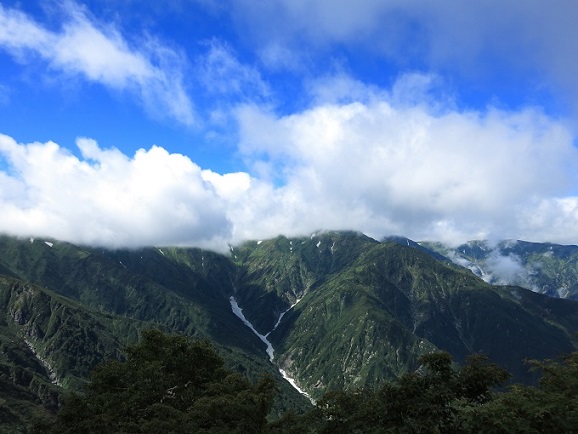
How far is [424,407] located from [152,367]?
19641 mm

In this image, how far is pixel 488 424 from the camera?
56.0 feet

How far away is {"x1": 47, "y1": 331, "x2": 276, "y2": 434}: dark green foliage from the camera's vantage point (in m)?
24.3

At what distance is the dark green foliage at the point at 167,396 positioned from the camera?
24.3 m

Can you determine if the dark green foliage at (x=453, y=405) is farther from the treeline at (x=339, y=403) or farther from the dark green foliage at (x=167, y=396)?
the dark green foliage at (x=167, y=396)

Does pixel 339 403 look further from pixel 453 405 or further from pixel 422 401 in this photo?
pixel 453 405

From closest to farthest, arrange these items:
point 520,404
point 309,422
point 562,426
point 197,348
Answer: point 562,426 → point 520,404 → point 309,422 → point 197,348

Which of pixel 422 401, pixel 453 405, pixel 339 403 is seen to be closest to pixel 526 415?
pixel 453 405

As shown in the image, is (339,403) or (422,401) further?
(339,403)

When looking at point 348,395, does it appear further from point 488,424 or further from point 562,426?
Result: point 562,426

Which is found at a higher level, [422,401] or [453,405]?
[453,405]

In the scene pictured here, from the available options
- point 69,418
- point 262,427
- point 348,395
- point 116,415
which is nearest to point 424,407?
point 348,395

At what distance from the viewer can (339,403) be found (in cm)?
2367

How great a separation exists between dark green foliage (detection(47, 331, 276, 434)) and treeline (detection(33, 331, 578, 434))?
7 cm

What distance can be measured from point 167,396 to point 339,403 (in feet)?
44.9
